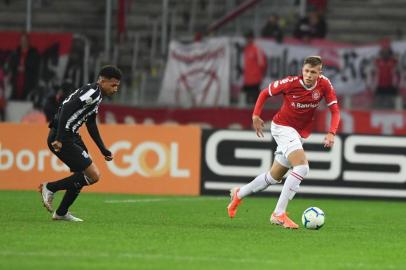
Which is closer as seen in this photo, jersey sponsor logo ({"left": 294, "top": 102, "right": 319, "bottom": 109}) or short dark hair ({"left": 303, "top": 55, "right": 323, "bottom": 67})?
short dark hair ({"left": 303, "top": 55, "right": 323, "bottom": 67})

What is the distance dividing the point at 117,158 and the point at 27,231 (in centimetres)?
877

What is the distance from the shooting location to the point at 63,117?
44.3 feet

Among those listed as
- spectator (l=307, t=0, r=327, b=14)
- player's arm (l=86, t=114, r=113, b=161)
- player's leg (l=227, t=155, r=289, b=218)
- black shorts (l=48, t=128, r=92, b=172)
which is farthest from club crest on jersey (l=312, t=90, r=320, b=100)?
spectator (l=307, t=0, r=327, b=14)

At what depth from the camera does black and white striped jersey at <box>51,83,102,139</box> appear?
44.3ft

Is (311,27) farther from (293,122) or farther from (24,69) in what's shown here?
(293,122)

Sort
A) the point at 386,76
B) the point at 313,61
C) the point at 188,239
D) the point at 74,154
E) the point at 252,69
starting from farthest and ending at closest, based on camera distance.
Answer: the point at 252,69
the point at 386,76
the point at 74,154
the point at 313,61
the point at 188,239

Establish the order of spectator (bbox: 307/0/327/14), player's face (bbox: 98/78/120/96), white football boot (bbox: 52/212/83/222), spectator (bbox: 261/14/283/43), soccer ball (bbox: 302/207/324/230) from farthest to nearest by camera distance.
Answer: spectator (bbox: 307/0/327/14) < spectator (bbox: 261/14/283/43) < white football boot (bbox: 52/212/83/222) < player's face (bbox: 98/78/120/96) < soccer ball (bbox: 302/207/324/230)

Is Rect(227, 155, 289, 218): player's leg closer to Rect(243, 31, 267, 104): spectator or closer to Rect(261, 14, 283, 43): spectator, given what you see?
Rect(243, 31, 267, 104): spectator

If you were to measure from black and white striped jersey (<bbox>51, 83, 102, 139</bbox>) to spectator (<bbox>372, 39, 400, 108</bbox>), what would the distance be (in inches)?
486

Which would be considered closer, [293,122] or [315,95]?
[315,95]

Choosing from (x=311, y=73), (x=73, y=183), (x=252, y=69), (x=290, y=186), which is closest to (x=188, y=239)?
(x=290, y=186)

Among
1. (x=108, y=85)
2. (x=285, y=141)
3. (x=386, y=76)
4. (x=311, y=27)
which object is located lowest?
(x=386, y=76)

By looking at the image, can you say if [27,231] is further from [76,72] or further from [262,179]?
[76,72]

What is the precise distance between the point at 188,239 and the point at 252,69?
45.1 ft
